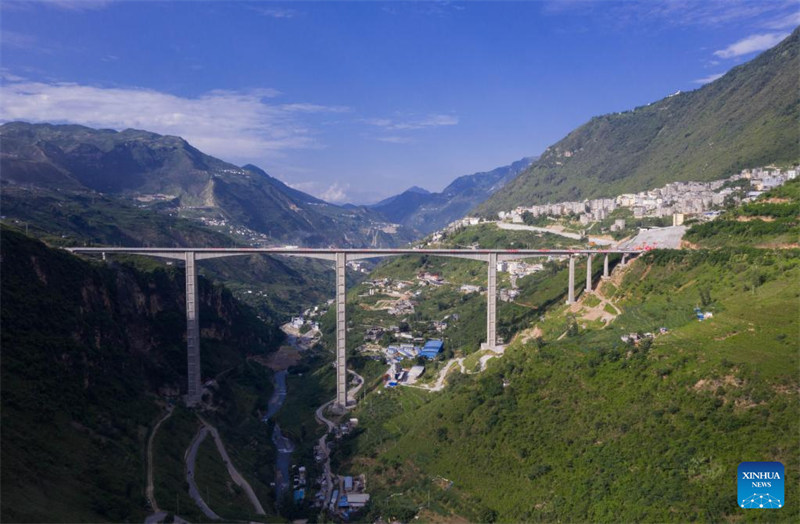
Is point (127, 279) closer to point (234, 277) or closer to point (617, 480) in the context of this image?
point (617, 480)

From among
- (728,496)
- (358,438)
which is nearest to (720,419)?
(728,496)

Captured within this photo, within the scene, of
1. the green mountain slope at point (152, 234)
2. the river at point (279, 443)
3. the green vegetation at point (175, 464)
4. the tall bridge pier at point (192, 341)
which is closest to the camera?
the green vegetation at point (175, 464)

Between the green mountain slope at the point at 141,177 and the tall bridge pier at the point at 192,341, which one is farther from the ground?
the green mountain slope at the point at 141,177

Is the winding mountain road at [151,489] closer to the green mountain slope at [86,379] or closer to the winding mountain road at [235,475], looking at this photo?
the green mountain slope at [86,379]

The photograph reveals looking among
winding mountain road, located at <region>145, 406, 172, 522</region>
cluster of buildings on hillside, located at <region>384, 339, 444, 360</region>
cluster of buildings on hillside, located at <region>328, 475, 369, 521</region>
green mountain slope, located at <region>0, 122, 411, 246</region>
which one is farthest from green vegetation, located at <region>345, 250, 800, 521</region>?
green mountain slope, located at <region>0, 122, 411, 246</region>

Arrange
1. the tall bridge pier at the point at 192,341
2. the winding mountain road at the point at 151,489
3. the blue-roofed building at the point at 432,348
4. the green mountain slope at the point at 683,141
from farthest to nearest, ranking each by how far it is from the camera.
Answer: the green mountain slope at the point at 683,141
the blue-roofed building at the point at 432,348
the tall bridge pier at the point at 192,341
the winding mountain road at the point at 151,489

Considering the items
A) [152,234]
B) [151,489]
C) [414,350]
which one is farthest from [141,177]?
[151,489]

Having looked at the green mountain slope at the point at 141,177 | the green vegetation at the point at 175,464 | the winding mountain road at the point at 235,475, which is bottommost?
the winding mountain road at the point at 235,475

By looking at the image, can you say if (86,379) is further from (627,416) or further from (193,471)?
(627,416)

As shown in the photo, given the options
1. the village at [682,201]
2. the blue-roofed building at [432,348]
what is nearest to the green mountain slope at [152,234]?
the blue-roofed building at [432,348]
